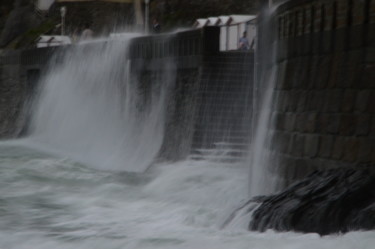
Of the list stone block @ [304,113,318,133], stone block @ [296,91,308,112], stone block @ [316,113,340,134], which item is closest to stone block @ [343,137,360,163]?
stone block @ [316,113,340,134]

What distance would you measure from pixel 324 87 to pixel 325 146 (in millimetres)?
704

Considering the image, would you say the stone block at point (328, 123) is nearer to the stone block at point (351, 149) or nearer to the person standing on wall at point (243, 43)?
the stone block at point (351, 149)

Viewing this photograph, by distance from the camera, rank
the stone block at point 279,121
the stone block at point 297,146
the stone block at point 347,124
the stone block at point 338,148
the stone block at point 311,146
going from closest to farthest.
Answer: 1. the stone block at point 347,124
2. the stone block at point 338,148
3. the stone block at point 311,146
4. the stone block at point 297,146
5. the stone block at point 279,121

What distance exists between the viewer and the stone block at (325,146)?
1016cm

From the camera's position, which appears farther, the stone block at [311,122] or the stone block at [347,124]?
the stone block at [311,122]

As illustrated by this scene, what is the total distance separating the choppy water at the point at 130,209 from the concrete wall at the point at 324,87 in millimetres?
1278

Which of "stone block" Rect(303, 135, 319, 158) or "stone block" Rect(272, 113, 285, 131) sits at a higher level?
"stone block" Rect(272, 113, 285, 131)

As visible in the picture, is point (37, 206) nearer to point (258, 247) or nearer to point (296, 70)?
point (296, 70)

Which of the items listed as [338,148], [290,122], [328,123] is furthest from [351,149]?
[290,122]

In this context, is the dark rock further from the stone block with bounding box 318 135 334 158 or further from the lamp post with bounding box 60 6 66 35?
the lamp post with bounding box 60 6 66 35

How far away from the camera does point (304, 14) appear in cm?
1122

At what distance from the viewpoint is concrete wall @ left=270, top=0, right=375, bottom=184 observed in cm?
961

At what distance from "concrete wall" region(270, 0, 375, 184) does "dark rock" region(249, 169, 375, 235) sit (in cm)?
39

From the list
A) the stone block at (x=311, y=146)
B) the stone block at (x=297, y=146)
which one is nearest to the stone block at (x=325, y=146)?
the stone block at (x=311, y=146)
